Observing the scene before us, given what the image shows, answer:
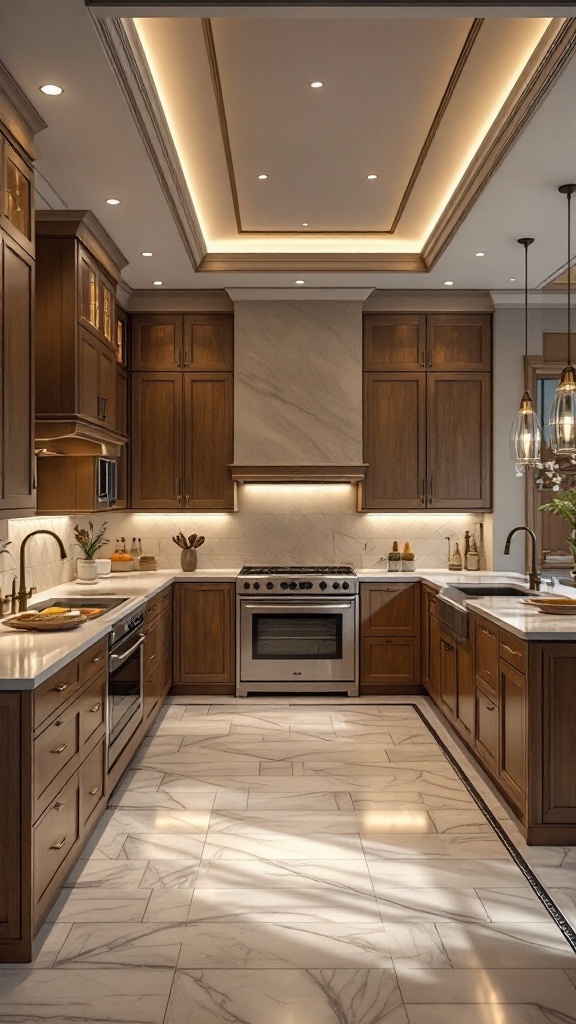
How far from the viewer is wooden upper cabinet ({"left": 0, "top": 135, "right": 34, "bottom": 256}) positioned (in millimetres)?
2957

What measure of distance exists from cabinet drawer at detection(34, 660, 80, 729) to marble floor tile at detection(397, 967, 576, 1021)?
1363mm

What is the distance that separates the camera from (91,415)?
15.0ft

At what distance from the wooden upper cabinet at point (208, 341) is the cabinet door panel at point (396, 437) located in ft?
3.64

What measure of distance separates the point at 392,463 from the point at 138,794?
3.26 meters

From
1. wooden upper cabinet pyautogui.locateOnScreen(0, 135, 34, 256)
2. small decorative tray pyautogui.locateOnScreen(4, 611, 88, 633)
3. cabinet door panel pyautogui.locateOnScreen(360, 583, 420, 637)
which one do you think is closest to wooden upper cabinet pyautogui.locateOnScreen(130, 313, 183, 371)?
cabinet door panel pyautogui.locateOnScreen(360, 583, 420, 637)

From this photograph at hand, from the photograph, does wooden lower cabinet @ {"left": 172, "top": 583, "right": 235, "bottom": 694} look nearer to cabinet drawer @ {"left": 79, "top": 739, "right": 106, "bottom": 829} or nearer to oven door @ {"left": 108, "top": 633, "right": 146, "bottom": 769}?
oven door @ {"left": 108, "top": 633, "right": 146, "bottom": 769}

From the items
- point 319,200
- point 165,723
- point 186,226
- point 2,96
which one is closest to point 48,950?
point 165,723

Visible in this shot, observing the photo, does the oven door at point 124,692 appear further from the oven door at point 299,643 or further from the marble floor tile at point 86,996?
the oven door at point 299,643

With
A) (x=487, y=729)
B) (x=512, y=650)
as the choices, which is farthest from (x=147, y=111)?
(x=487, y=729)

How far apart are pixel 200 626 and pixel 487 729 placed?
2.48m

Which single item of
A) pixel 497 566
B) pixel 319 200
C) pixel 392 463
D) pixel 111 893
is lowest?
pixel 111 893

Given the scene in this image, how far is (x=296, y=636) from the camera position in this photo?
5785 millimetres

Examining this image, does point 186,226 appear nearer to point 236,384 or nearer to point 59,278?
point 59,278

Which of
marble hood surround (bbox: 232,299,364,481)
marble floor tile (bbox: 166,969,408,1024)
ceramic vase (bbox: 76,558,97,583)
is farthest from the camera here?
marble hood surround (bbox: 232,299,364,481)
